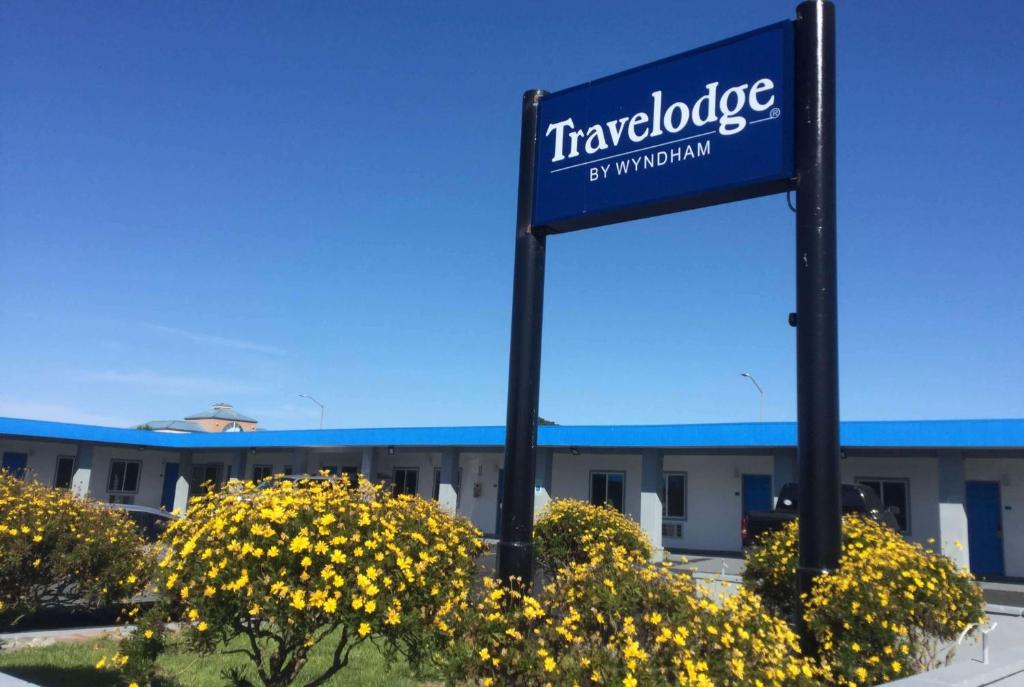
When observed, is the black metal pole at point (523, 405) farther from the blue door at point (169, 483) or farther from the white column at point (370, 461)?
the blue door at point (169, 483)

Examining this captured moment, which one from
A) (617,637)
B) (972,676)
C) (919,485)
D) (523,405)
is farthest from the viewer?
(919,485)

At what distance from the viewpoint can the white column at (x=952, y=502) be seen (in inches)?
822

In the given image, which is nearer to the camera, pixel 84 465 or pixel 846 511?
pixel 846 511

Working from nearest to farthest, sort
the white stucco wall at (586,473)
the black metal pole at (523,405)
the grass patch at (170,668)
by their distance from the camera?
the black metal pole at (523,405) → the grass patch at (170,668) → the white stucco wall at (586,473)

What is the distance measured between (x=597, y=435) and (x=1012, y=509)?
513 inches

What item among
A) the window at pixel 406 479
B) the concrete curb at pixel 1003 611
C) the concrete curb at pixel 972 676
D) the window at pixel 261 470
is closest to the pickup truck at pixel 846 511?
the concrete curb at pixel 1003 611

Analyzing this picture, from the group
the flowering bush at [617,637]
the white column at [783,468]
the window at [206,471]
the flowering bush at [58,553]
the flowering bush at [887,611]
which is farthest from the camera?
the window at [206,471]

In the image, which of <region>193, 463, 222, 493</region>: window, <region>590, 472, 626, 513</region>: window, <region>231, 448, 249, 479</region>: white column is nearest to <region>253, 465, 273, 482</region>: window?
<region>231, 448, 249, 479</region>: white column

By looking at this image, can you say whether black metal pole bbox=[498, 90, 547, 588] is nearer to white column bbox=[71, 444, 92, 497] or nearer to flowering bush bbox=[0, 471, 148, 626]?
flowering bush bbox=[0, 471, 148, 626]

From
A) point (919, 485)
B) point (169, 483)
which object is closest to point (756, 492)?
point (919, 485)

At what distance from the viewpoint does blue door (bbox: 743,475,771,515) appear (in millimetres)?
27609

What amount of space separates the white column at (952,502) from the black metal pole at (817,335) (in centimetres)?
1740

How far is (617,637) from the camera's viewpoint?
4.47 meters

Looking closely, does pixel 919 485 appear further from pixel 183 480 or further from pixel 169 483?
pixel 169 483
